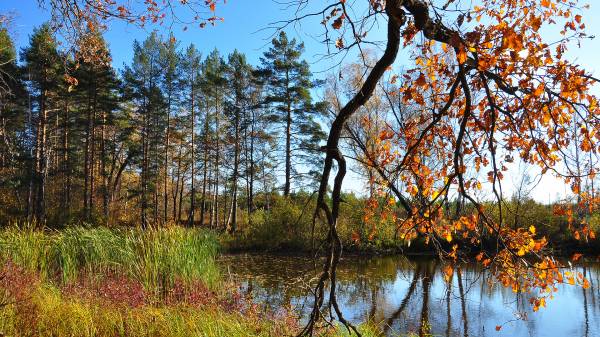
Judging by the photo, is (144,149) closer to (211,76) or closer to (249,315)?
(211,76)

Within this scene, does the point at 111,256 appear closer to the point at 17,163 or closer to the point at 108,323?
the point at 108,323

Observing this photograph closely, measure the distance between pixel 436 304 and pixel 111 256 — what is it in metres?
6.05

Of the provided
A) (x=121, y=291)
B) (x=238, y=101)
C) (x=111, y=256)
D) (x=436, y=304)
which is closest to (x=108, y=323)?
(x=121, y=291)

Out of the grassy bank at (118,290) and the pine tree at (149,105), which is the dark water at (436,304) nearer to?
the grassy bank at (118,290)

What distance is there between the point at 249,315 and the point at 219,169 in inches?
814

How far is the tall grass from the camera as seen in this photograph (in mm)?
6719

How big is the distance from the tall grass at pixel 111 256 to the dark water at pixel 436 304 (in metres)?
0.95

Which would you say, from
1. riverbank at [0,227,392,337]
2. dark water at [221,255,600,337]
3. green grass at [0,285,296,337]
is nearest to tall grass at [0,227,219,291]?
riverbank at [0,227,392,337]

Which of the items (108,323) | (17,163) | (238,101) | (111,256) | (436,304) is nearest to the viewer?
(108,323)

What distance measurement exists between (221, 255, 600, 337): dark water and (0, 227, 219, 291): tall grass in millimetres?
953

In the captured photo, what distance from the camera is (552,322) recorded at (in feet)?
25.1

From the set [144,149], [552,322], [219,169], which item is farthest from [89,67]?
[552,322]

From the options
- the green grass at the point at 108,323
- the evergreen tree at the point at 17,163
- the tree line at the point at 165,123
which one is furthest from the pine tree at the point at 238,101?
the green grass at the point at 108,323

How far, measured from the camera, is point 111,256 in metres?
7.34
